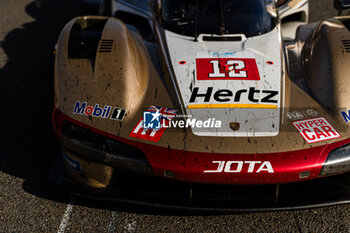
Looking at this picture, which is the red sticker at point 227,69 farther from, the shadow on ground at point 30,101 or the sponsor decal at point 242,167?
the shadow on ground at point 30,101

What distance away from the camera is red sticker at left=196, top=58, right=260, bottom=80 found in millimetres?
3180

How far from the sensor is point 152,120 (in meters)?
2.82

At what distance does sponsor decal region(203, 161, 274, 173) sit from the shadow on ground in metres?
1.31

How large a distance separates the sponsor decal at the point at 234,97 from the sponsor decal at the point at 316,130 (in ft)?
0.82

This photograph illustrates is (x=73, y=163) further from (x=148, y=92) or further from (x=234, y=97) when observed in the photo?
(x=234, y=97)

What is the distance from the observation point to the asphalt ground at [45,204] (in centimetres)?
286

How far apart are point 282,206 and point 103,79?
149 centimetres

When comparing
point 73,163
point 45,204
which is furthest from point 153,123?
point 45,204

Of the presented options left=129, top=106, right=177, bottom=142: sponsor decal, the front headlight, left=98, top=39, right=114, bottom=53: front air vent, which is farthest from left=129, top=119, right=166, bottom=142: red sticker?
the front headlight

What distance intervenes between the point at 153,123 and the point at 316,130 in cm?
105

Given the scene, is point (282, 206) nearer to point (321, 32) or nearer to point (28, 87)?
point (321, 32)

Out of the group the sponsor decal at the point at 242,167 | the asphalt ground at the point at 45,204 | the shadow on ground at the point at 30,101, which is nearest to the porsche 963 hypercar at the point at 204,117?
the sponsor decal at the point at 242,167

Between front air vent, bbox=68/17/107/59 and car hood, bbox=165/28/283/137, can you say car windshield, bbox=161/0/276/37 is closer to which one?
car hood, bbox=165/28/283/137

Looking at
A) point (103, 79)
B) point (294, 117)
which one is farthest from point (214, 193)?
point (103, 79)
